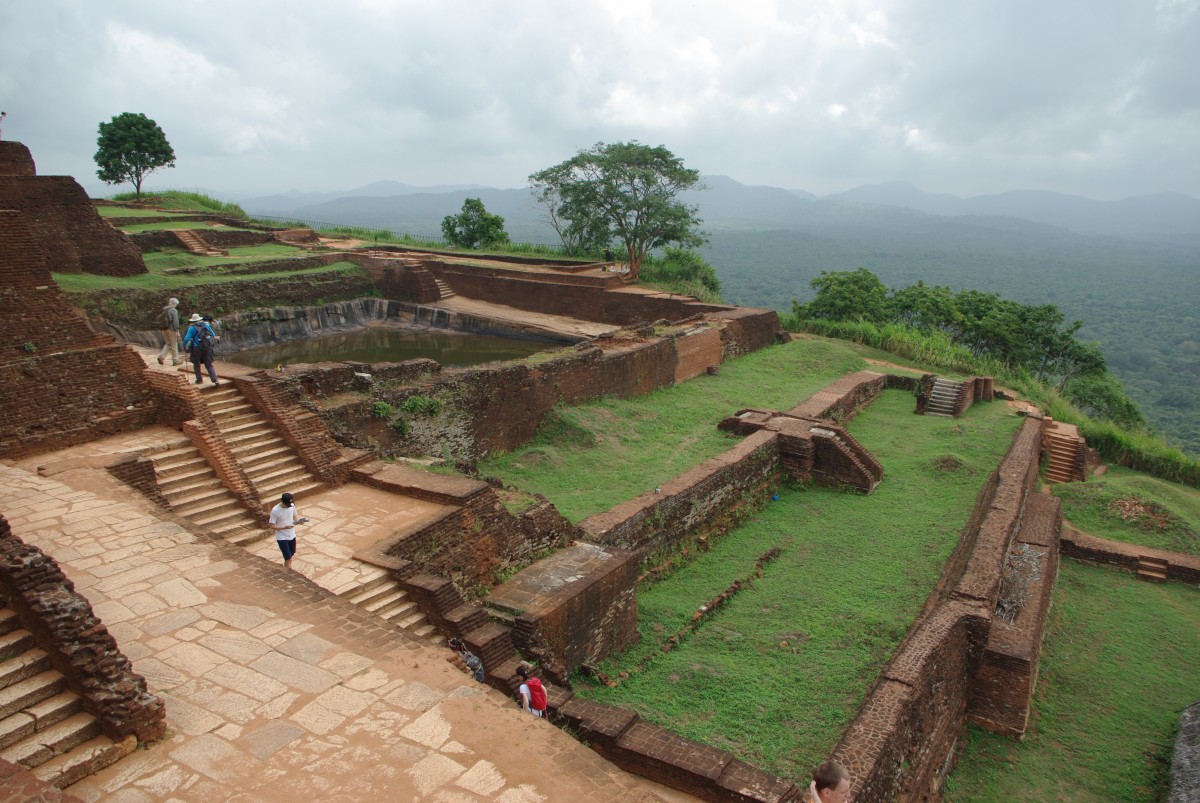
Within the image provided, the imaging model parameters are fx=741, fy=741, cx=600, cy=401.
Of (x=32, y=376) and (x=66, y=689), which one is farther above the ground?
(x=32, y=376)

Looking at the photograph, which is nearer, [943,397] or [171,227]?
[943,397]

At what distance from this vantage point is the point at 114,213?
23594 mm

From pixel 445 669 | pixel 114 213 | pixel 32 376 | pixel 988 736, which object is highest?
pixel 114 213

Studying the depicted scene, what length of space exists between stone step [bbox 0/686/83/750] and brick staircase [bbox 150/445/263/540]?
8.75ft

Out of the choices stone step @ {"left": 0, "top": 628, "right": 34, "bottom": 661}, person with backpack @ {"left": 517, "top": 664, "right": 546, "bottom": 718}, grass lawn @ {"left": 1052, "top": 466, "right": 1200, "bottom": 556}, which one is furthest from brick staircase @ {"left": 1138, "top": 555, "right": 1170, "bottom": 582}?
stone step @ {"left": 0, "top": 628, "right": 34, "bottom": 661}

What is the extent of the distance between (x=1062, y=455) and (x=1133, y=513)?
3.38 m

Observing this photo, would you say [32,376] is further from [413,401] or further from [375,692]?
[375,692]

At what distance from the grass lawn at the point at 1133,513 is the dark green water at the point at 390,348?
12489 mm

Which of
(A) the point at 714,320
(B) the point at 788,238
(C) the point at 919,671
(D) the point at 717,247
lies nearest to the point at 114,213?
(A) the point at 714,320

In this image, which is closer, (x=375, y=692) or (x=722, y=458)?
(x=375, y=692)

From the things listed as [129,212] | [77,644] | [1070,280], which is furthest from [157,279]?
[1070,280]

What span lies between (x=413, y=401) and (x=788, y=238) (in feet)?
605

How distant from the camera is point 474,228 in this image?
109 ft

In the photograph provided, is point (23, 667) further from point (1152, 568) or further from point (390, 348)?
point (390, 348)
